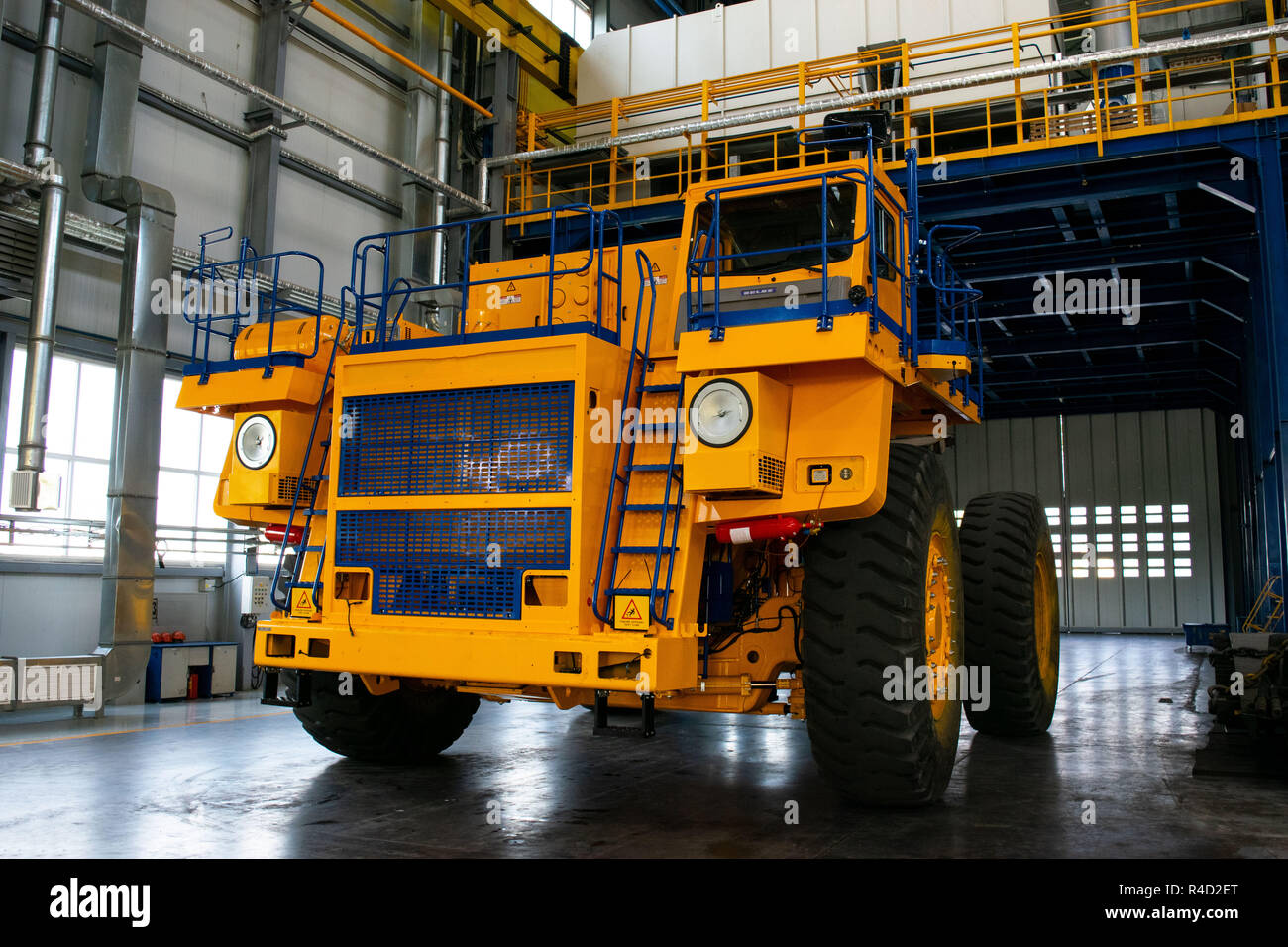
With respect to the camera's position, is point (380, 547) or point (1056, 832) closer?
point (1056, 832)

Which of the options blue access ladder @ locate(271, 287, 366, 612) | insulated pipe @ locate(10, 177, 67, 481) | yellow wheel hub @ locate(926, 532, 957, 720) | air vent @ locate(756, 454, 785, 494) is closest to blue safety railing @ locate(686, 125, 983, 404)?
air vent @ locate(756, 454, 785, 494)

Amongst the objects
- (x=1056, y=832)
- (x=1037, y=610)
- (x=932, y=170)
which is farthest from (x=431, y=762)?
(x=932, y=170)

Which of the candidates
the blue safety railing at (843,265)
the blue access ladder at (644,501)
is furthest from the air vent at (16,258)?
the blue access ladder at (644,501)

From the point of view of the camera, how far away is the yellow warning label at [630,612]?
5.16 metres

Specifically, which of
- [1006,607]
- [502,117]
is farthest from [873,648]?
[502,117]

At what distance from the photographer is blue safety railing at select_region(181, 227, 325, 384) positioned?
22.7 feet

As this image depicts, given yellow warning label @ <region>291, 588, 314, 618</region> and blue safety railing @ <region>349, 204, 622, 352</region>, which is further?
yellow warning label @ <region>291, 588, 314, 618</region>

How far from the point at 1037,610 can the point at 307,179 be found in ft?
40.1

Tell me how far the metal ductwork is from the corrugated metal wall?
24.0 metres

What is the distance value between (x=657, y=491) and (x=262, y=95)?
1091 centimetres

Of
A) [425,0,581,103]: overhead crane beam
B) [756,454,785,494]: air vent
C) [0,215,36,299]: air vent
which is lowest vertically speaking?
[756,454,785,494]: air vent

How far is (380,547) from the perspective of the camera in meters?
5.92

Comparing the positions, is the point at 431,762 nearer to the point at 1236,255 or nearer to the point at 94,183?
the point at 94,183

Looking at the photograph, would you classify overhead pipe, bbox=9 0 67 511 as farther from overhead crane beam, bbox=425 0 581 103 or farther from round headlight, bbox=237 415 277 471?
overhead crane beam, bbox=425 0 581 103
